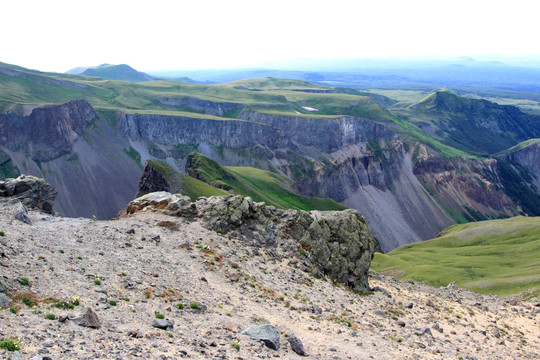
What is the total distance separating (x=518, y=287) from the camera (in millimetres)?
66938

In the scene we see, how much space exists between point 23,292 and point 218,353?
914 cm

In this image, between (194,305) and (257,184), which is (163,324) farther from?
(257,184)

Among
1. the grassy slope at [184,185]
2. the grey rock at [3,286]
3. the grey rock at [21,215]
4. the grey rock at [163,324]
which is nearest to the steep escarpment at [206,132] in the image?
the grassy slope at [184,185]

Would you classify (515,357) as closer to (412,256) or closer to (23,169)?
(412,256)

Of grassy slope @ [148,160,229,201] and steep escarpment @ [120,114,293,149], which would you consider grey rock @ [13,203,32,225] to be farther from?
steep escarpment @ [120,114,293,149]

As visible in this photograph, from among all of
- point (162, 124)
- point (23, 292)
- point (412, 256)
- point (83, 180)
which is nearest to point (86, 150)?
point (83, 180)

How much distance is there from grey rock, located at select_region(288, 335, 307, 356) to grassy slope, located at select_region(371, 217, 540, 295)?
57.7m

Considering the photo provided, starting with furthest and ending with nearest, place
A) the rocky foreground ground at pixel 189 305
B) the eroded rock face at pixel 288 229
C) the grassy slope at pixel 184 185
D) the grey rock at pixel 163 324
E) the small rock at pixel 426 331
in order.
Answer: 1. the grassy slope at pixel 184 185
2. the eroded rock face at pixel 288 229
3. the small rock at pixel 426 331
4. the grey rock at pixel 163 324
5. the rocky foreground ground at pixel 189 305

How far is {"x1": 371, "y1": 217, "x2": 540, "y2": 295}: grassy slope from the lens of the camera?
→ 73.1 metres

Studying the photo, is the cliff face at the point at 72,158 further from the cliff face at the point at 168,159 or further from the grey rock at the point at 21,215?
the grey rock at the point at 21,215

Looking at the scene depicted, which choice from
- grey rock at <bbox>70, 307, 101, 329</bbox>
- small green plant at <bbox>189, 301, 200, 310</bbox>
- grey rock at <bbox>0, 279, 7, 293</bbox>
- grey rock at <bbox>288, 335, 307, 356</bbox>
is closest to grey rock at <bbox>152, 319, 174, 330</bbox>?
grey rock at <bbox>70, 307, 101, 329</bbox>

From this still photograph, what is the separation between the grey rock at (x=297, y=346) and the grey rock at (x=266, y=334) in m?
0.72

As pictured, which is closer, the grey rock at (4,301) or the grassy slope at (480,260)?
the grey rock at (4,301)

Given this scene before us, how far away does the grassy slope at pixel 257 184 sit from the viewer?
112 meters
